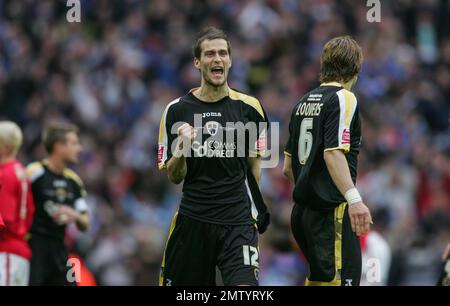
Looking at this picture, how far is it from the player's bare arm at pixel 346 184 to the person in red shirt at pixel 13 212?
366cm

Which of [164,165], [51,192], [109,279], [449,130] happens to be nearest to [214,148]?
[164,165]

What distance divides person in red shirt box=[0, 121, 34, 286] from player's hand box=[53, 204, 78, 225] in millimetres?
279

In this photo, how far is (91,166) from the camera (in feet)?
61.1

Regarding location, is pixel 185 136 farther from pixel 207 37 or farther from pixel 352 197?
pixel 352 197

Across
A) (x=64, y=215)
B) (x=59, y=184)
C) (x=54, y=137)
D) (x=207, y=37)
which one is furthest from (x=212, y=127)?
(x=54, y=137)

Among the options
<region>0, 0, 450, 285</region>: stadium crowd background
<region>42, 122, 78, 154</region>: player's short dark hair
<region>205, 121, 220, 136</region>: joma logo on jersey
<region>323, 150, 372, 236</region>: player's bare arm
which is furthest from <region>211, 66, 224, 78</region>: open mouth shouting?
<region>0, 0, 450, 285</region>: stadium crowd background

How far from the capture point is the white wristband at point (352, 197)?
28.2 feet

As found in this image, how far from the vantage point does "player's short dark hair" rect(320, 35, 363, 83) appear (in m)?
9.05

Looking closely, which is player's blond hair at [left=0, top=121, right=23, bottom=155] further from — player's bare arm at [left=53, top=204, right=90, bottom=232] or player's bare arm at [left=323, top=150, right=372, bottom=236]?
player's bare arm at [left=323, top=150, right=372, bottom=236]

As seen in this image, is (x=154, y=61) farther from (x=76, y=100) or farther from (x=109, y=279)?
(x=109, y=279)

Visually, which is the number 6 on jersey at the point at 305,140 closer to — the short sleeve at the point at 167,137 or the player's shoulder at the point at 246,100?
the player's shoulder at the point at 246,100

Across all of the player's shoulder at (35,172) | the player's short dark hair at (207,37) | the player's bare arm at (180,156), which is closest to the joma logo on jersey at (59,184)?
the player's shoulder at (35,172)

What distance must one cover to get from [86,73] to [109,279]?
4.96m

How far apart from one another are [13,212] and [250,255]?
3059mm
